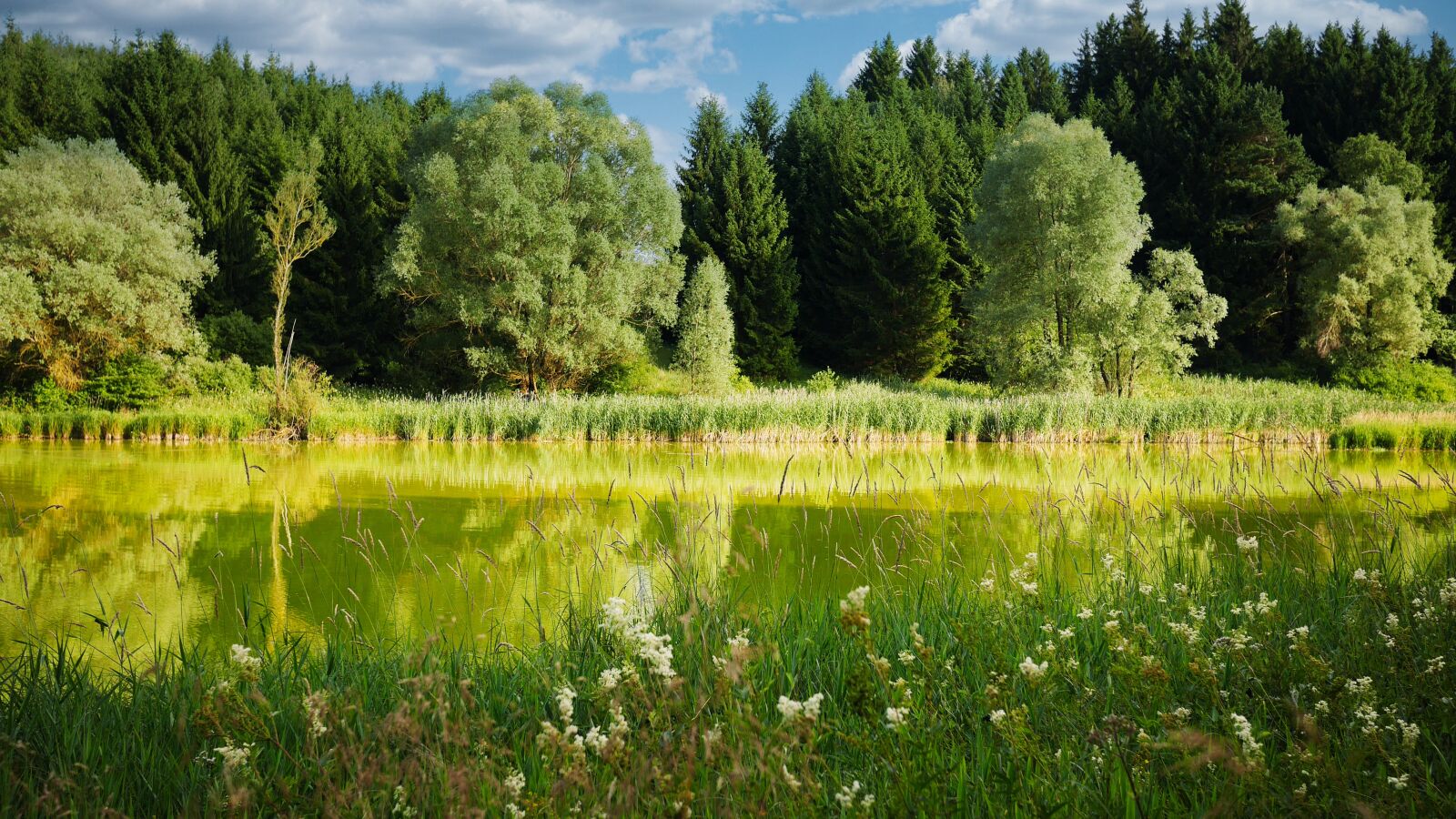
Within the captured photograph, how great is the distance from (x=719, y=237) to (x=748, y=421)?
15.3 meters

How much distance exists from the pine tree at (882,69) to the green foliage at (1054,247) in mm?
20536

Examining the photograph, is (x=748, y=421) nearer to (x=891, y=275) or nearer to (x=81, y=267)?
(x=81, y=267)

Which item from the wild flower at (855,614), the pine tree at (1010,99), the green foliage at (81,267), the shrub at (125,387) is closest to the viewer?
the wild flower at (855,614)

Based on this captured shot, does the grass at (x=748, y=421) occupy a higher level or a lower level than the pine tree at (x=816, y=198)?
lower

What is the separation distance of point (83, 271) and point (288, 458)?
10.9 meters

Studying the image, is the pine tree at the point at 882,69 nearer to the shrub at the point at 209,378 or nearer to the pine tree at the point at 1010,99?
Answer: the pine tree at the point at 1010,99

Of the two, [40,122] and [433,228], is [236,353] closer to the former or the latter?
[433,228]

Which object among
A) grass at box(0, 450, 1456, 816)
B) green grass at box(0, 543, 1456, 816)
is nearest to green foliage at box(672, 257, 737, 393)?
grass at box(0, 450, 1456, 816)

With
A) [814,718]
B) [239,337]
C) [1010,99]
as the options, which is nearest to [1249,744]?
[814,718]

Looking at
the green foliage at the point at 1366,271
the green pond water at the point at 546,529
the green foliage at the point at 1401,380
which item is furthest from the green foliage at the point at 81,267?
the green foliage at the point at 1401,380

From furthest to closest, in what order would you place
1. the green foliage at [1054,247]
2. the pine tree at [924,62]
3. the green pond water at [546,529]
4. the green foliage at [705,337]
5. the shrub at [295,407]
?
the pine tree at [924,62] → the green foliage at [705,337] → the green foliage at [1054,247] → the shrub at [295,407] → the green pond water at [546,529]

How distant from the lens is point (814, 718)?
1736mm

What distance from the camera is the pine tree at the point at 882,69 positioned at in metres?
48.7

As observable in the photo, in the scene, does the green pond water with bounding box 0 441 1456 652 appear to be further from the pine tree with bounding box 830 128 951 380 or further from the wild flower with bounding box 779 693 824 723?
the pine tree with bounding box 830 128 951 380
